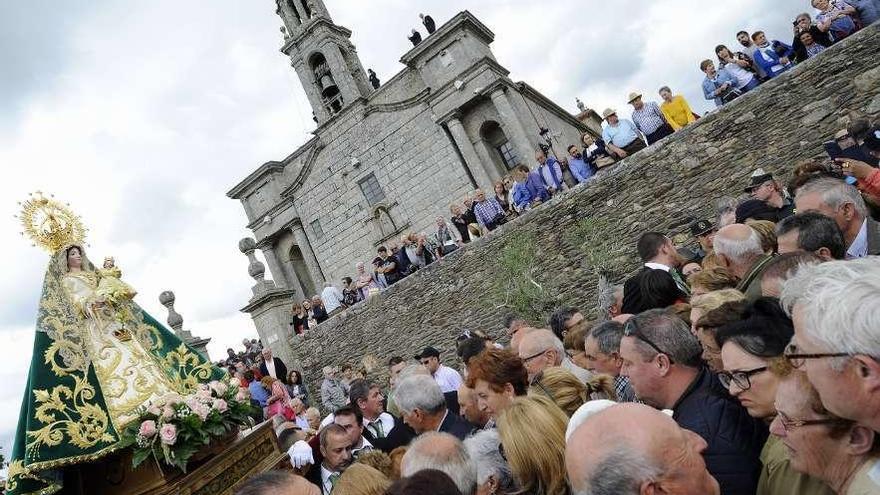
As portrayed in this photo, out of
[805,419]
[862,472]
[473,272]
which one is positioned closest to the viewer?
[862,472]

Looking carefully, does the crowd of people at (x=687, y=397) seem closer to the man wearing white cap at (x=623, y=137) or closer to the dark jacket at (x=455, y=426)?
the dark jacket at (x=455, y=426)

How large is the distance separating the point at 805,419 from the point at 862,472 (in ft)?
0.78

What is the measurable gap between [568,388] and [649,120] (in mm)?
10279

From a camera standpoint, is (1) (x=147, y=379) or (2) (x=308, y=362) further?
(2) (x=308, y=362)

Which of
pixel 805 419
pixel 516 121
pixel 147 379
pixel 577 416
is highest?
pixel 516 121

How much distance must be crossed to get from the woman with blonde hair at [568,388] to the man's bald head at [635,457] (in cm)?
155

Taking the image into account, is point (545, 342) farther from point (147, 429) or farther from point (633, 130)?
point (633, 130)

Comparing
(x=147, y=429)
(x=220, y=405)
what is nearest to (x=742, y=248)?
(x=220, y=405)

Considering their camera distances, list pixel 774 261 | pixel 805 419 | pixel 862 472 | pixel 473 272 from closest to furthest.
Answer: pixel 862 472, pixel 805 419, pixel 774 261, pixel 473 272

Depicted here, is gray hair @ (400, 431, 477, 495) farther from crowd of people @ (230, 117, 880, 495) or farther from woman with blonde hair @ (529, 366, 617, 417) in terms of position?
woman with blonde hair @ (529, 366, 617, 417)

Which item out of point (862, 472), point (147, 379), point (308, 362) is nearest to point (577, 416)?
point (862, 472)

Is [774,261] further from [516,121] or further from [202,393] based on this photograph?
[516,121]

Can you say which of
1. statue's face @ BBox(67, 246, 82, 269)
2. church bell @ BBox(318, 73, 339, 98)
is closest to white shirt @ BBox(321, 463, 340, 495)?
statue's face @ BBox(67, 246, 82, 269)

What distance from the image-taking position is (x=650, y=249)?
6.13 meters
